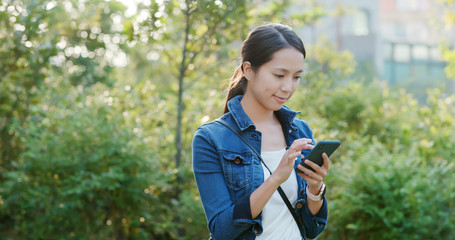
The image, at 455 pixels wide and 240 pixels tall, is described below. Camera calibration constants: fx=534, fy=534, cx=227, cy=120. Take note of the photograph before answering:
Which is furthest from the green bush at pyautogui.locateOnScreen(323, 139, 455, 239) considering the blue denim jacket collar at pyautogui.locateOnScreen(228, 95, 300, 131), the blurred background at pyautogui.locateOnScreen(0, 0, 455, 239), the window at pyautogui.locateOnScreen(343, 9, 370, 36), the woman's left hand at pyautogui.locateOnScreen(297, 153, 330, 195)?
the window at pyautogui.locateOnScreen(343, 9, 370, 36)

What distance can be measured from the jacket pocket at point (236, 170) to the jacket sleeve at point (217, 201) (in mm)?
28

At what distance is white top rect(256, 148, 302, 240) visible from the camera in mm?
2113

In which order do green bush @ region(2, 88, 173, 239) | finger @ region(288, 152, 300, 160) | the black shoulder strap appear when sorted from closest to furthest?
finger @ region(288, 152, 300, 160), the black shoulder strap, green bush @ region(2, 88, 173, 239)

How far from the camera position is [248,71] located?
2285mm

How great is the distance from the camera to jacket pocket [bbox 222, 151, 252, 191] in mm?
2109

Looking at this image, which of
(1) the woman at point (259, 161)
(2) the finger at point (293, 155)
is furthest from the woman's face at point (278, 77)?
(2) the finger at point (293, 155)

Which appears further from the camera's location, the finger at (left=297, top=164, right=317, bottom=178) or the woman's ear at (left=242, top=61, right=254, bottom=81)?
the woman's ear at (left=242, top=61, right=254, bottom=81)

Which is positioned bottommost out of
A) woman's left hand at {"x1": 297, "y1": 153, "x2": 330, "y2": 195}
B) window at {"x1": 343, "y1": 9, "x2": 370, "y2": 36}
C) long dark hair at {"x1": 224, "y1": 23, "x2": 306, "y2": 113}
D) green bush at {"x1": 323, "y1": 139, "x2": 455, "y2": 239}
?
window at {"x1": 343, "y1": 9, "x2": 370, "y2": 36}

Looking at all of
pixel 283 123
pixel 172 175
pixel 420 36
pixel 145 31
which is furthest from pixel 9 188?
pixel 420 36

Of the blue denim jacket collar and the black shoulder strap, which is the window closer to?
the blue denim jacket collar

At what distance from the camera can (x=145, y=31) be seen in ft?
18.5

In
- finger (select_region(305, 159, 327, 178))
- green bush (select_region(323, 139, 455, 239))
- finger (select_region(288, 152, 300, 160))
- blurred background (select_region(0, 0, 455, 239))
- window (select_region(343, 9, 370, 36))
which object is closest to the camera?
finger (select_region(288, 152, 300, 160))

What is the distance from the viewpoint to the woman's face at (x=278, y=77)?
2.15 metres

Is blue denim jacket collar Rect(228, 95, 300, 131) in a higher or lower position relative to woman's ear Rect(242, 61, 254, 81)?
lower
